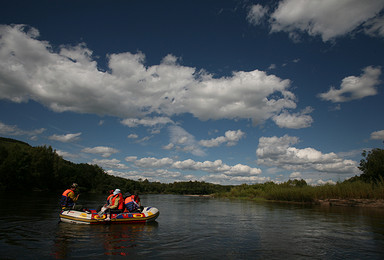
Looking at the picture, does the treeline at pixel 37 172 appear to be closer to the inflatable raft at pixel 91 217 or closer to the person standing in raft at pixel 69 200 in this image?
the person standing in raft at pixel 69 200

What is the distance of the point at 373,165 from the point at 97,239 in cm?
3945

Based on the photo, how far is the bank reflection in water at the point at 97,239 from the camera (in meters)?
8.53

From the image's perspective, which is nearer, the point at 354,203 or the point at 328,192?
the point at 354,203

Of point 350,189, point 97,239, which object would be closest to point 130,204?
point 97,239

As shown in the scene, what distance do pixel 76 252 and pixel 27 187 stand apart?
66.5 m

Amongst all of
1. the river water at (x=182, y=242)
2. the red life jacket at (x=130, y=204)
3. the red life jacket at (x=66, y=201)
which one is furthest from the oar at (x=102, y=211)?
the red life jacket at (x=66, y=201)

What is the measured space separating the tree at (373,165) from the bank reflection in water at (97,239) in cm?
3507

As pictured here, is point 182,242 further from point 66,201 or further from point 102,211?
point 66,201

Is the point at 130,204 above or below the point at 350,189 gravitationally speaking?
below

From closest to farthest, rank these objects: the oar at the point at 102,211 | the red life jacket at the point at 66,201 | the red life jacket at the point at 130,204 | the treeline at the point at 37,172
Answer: the oar at the point at 102,211, the red life jacket at the point at 66,201, the red life jacket at the point at 130,204, the treeline at the point at 37,172

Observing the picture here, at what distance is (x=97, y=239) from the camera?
416 inches

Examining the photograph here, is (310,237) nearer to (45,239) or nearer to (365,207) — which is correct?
(45,239)

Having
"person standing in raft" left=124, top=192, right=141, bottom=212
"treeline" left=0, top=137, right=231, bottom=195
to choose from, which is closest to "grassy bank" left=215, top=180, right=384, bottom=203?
"person standing in raft" left=124, top=192, right=141, bottom=212

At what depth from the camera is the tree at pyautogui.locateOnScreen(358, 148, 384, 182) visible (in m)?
35.0
